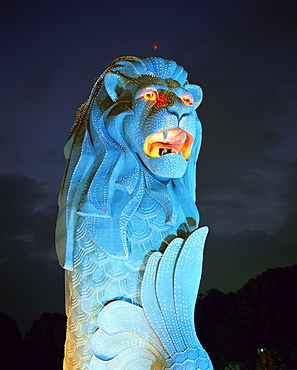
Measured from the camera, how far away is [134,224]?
465 centimetres

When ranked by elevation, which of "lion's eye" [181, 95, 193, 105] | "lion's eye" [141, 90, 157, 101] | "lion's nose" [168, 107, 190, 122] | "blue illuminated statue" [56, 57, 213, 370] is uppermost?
"lion's eye" [181, 95, 193, 105]

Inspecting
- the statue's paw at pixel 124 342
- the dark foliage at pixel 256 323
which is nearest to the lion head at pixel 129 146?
the statue's paw at pixel 124 342

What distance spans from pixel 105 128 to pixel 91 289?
5.27ft

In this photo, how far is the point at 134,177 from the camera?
190 inches

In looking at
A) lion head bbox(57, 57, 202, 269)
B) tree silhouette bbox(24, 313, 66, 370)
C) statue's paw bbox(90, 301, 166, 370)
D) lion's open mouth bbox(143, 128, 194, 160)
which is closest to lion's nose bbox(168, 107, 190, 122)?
lion head bbox(57, 57, 202, 269)

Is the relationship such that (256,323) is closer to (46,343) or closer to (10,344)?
(46,343)

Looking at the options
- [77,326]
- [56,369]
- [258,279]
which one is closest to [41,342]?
[56,369]

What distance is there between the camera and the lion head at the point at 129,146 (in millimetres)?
4727

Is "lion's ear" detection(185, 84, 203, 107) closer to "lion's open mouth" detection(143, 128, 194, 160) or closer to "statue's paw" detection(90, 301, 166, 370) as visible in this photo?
"lion's open mouth" detection(143, 128, 194, 160)

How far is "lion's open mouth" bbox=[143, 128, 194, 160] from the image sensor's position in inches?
191

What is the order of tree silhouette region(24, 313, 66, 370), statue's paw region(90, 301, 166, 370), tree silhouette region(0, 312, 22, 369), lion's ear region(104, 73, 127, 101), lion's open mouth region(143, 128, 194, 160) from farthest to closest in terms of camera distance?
tree silhouette region(24, 313, 66, 370) → tree silhouette region(0, 312, 22, 369) → lion's ear region(104, 73, 127, 101) → lion's open mouth region(143, 128, 194, 160) → statue's paw region(90, 301, 166, 370)

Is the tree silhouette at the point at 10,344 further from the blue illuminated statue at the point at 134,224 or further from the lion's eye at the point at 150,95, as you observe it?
the lion's eye at the point at 150,95

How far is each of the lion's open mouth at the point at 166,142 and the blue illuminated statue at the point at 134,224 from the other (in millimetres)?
10

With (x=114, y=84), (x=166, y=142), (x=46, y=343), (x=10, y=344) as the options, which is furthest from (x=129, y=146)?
(x=10, y=344)
